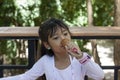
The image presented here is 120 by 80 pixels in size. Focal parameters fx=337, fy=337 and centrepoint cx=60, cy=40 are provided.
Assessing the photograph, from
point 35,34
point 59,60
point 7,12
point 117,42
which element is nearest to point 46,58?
point 59,60

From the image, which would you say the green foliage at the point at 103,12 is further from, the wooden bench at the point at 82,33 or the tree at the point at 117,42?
the wooden bench at the point at 82,33

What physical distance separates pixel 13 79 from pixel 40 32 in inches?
12.8

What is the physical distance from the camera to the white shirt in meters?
1.83

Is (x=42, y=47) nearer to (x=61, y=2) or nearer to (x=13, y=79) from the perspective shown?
(x=13, y=79)

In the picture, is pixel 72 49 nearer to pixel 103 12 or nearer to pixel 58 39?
pixel 58 39

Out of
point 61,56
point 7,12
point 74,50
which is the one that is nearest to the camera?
point 74,50

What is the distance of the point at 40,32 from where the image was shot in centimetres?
199

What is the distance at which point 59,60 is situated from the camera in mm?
2000

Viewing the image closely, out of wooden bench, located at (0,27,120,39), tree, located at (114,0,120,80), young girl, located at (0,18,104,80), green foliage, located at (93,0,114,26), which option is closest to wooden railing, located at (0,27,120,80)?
wooden bench, located at (0,27,120,39)

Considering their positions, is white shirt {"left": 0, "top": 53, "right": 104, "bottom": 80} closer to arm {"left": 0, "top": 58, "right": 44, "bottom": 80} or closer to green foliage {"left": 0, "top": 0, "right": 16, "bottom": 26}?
arm {"left": 0, "top": 58, "right": 44, "bottom": 80}

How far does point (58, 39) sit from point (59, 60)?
0.55 ft

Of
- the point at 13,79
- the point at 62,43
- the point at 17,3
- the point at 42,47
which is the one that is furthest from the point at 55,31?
the point at 17,3

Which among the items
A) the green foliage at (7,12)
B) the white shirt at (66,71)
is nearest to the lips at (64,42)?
the white shirt at (66,71)

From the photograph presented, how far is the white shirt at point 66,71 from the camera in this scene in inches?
72.1
